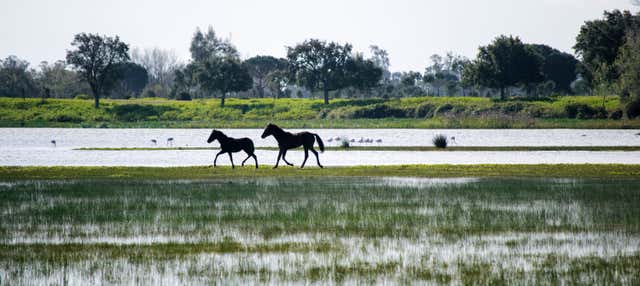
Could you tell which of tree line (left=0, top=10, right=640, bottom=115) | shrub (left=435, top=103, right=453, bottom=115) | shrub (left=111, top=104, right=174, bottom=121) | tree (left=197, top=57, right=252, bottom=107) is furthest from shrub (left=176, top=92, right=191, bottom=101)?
shrub (left=435, top=103, right=453, bottom=115)

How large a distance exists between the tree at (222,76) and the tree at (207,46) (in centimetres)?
5854

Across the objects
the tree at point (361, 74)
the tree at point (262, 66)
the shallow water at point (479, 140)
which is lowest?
the shallow water at point (479, 140)

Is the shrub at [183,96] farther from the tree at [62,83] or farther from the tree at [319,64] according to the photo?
the tree at [62,83]

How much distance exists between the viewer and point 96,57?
12988 centimetres

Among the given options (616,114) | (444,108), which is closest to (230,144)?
(616,114)

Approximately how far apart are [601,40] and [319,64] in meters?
40.4

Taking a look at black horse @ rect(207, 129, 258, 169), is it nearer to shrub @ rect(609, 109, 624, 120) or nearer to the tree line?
the tree line

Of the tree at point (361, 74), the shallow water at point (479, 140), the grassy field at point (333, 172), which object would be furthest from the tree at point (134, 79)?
the grassy field at point (333, 172)

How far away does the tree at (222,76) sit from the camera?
435ft

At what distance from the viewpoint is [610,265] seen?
14.8 metres

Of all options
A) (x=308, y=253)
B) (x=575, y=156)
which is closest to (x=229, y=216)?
(x=308, y=253)

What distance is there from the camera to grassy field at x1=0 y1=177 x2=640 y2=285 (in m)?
14.6

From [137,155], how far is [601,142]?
31.4 metres

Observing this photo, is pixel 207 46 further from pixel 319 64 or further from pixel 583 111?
pixel 583 111
